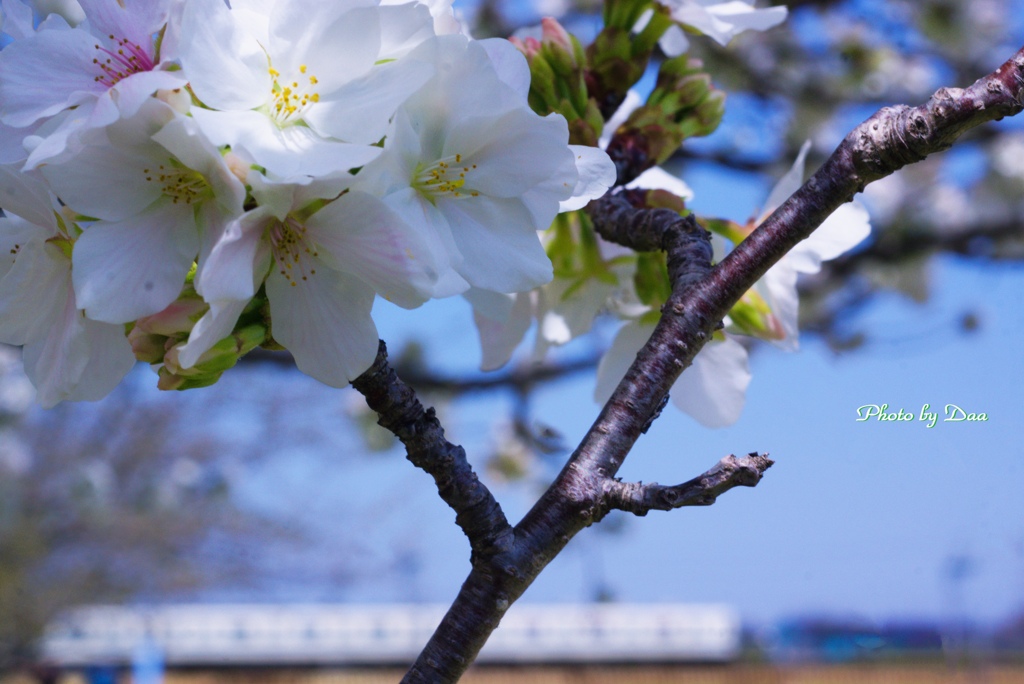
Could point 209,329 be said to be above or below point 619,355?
below

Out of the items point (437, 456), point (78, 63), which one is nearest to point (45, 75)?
point (78, 63)

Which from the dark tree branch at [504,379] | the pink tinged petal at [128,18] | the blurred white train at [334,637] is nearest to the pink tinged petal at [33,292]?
the pink tinged petal at [128,18]

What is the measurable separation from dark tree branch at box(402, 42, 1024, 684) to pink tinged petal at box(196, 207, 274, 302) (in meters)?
0.17

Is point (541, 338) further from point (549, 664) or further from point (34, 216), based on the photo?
point (549, 664)

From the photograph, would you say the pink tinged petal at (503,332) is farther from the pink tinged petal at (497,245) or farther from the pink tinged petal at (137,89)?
the pink tinged petal at (137,89)

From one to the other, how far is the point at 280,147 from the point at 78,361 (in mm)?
148

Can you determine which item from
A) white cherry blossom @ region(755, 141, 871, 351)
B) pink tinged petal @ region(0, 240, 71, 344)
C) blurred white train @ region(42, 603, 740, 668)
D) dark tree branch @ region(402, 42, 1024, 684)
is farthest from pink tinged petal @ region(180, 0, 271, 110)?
blurred white train @ region(42, 603, 740, 668)

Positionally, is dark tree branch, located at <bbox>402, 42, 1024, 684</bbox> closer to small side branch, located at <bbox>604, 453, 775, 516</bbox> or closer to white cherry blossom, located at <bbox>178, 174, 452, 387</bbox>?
small side branch, located at <bbox>604, 453, 775, 516</bbox>

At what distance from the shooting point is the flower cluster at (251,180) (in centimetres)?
32

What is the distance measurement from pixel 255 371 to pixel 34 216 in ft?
4.20

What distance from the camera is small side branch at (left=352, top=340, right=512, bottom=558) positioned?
0.40m

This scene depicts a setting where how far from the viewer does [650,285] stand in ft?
1.90

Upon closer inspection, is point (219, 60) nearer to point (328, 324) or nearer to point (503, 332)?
point (328, 324)

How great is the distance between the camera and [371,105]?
1.13 ft
